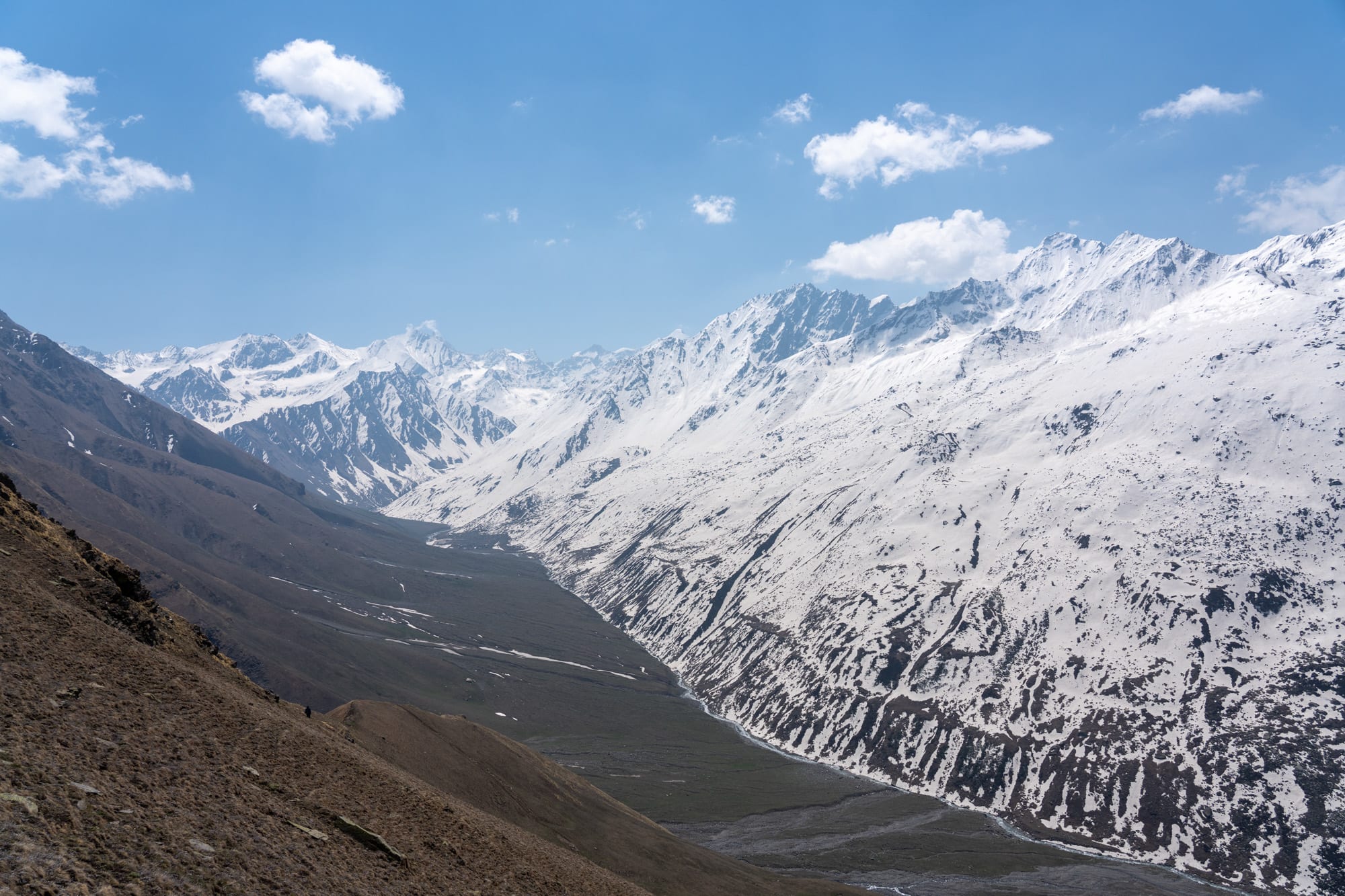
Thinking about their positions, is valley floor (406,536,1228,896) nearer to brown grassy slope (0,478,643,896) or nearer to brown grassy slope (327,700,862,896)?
brown grassy slope (327,700,862,896)

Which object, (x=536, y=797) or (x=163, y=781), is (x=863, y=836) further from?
(x=163, y=781)

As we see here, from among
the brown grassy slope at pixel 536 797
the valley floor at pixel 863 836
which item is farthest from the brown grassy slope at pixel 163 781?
the valley floor at pixel 863 836

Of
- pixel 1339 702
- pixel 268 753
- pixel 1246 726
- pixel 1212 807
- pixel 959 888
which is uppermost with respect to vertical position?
pixel 1339 702

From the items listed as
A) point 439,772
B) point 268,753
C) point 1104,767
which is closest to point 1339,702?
point 1104,767

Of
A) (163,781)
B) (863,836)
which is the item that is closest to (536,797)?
(163,781)

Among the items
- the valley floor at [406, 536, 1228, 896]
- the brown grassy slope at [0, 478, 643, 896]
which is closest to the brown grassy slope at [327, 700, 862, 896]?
the brown grassy slope at [0, 478, 643, 896]

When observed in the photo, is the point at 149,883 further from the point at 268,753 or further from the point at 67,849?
the point at 268,753
